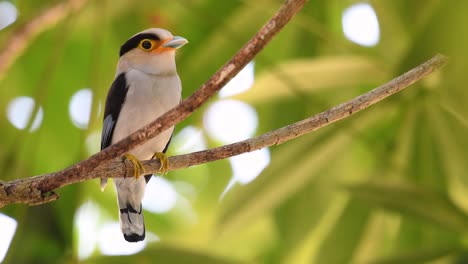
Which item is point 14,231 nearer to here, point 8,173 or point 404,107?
point 8,173

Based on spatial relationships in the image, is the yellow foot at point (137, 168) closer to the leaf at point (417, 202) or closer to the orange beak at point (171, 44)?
the orange beak at point (171, 44)

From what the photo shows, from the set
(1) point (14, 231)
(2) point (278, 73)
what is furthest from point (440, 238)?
(1) point (14, 231)

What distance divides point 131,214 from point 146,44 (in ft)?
1.35

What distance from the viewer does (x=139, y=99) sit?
1926mm

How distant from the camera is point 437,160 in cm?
267

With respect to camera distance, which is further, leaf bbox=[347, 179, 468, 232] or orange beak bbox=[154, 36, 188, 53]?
leaf bbox=[347, 179, 468, 232]

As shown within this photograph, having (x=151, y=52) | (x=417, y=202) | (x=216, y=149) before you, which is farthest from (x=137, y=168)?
(x=417, y=202)

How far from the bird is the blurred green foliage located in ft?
0.47

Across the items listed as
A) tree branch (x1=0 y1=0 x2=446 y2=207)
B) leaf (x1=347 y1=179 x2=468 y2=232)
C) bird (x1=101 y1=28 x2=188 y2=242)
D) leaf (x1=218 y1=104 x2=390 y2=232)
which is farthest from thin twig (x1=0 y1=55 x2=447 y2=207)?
leaf (x1=218 y1=104 x2=390 y2=232)

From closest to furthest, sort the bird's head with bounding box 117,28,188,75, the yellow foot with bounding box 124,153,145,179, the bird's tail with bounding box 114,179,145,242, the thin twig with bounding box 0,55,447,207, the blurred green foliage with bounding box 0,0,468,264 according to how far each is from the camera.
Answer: the thin twig with bounding box 0,55,447,207 → the yellow foot with bounding box 124,153,145,179 → the bird's tail with bounding box 114,179,145,242 → the bird's head with bounding box 117,28,188,75 → the blurred green foliage with bounding box 0,0,468,264

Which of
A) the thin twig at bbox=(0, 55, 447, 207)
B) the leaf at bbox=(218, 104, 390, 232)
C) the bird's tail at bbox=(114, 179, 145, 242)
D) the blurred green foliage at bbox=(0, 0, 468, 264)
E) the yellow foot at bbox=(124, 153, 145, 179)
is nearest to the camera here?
the thin twig at bbox=(0, 55, 447, 207)

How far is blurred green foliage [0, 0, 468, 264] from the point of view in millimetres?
2211

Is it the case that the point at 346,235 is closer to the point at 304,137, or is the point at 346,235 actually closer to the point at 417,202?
the point at 304,137

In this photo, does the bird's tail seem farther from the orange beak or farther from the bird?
the orange beak
